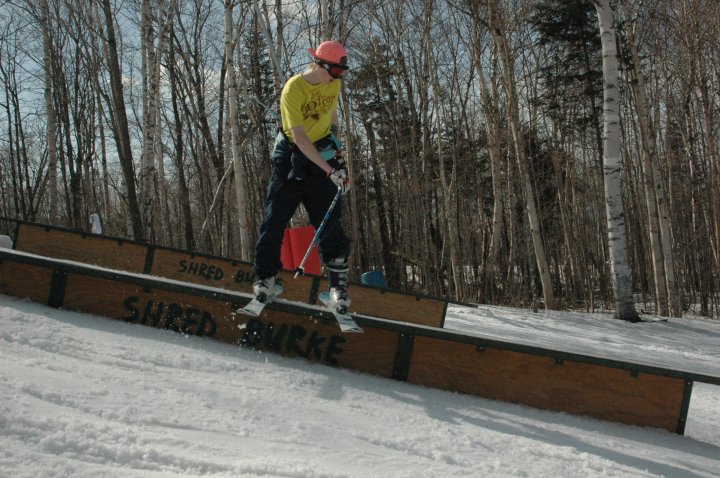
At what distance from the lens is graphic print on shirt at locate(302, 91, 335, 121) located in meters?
3.91

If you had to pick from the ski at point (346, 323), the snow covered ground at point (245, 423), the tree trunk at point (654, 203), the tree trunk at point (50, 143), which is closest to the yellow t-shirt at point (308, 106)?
the ski at point (346, 323)

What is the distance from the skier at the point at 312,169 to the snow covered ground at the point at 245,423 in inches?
29.6

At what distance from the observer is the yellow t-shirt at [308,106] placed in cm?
383

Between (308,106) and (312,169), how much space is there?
0.45 m

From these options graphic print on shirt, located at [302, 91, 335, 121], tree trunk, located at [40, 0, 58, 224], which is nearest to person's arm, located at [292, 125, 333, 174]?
graphic print on shirt, located at [302, 91, 335, 121]

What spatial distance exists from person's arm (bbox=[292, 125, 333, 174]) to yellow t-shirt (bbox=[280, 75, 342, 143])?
6cm

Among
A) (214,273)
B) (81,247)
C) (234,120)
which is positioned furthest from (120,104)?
(214,273)

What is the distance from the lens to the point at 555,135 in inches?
866

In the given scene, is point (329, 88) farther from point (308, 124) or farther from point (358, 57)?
point (358, 57)

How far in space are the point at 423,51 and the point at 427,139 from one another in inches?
131

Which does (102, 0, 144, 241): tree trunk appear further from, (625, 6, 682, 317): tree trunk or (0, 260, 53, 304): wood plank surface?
(625, 6, 682, 317): tree trunk

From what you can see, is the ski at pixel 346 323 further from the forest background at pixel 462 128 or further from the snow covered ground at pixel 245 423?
the forest background at pixel 462 128

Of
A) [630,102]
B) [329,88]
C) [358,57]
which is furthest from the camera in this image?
[630,102]

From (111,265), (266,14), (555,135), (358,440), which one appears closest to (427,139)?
(555,135)
